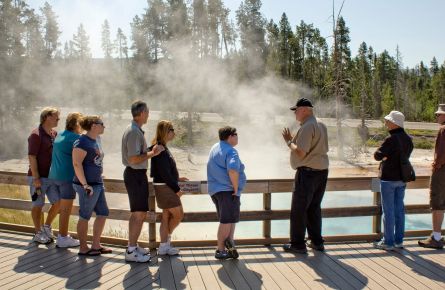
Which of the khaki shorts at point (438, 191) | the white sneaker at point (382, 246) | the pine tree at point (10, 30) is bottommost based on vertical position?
the white sneaker at point (382, 246)

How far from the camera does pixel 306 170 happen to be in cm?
478

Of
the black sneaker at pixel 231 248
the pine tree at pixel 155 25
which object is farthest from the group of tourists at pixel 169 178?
the pine tree at pixel 155 25

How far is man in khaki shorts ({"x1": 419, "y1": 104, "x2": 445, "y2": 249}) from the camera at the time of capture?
508 centimetres

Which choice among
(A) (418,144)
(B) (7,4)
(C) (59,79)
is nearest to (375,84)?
(A) (418,144)

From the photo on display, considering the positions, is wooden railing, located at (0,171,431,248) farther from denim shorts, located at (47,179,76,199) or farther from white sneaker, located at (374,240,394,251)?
denim shorts, located at (47,179,76,199)

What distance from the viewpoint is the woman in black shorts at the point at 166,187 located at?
4531mm

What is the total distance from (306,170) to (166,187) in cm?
155

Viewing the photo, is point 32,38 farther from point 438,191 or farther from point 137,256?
point 438,191

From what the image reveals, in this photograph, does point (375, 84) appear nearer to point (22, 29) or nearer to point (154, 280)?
point (22, 29)

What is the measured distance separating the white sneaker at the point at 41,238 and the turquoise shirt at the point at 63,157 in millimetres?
777

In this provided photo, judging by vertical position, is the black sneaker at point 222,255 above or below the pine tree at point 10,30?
below

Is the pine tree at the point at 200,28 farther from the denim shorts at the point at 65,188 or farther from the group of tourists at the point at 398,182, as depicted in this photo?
the group of tourists at the point at 398,182

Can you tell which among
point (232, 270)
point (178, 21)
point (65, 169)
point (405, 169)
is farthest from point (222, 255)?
point (178, 21)

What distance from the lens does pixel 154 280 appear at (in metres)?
4.02
